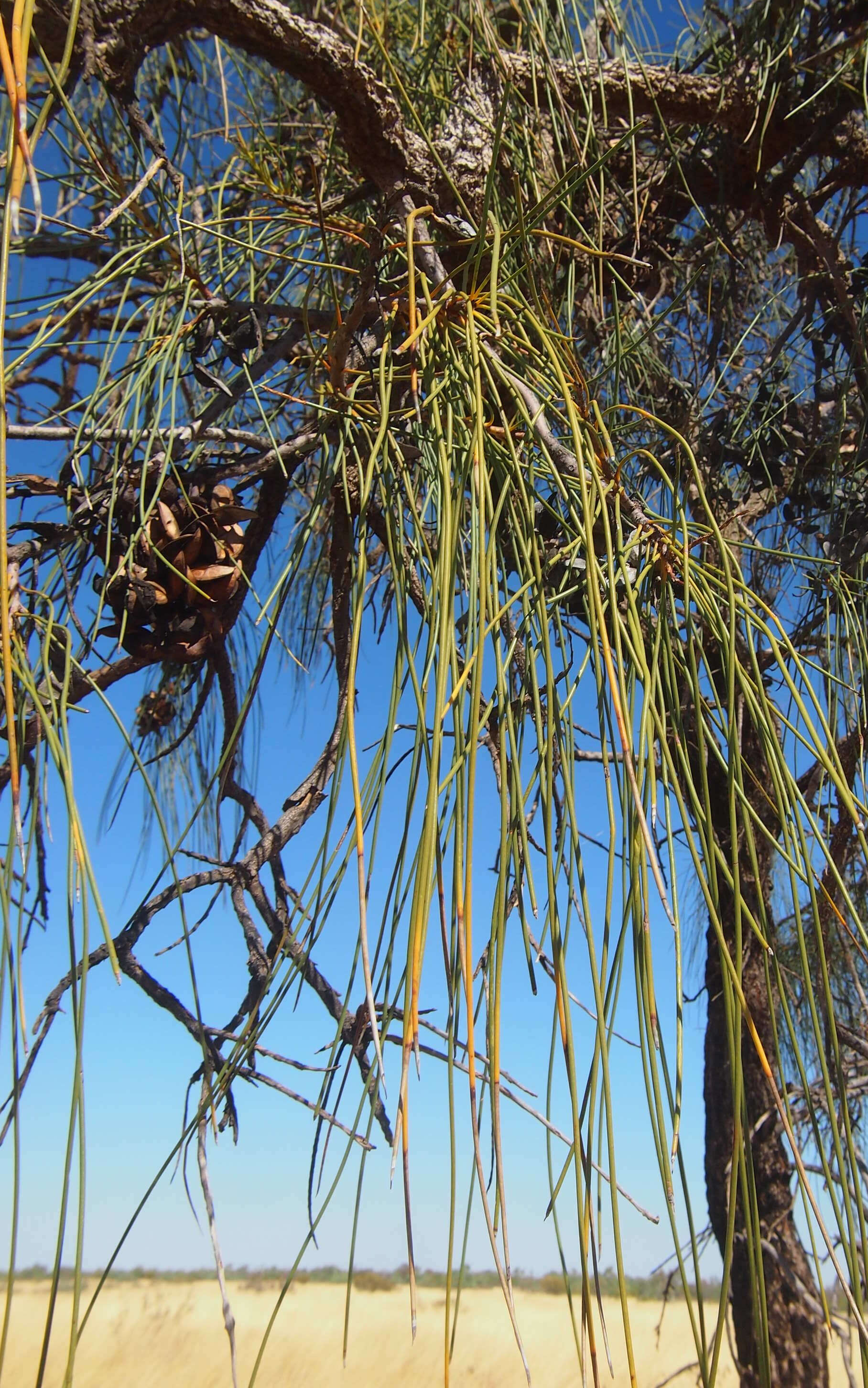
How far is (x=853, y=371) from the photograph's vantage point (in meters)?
0.69

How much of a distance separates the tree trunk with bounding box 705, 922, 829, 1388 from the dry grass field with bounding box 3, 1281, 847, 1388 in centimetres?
323

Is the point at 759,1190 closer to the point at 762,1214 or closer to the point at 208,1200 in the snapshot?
the point at 762,1214

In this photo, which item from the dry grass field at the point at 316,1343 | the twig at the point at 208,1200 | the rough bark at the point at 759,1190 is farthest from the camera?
the dry grass field at the point at 316,1343

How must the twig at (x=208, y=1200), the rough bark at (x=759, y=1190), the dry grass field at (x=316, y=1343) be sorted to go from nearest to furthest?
the twig at (x=208, y=1200)
the rough bark at (x=759, y=1190)
the dry grass field at (x=316, y=1343)

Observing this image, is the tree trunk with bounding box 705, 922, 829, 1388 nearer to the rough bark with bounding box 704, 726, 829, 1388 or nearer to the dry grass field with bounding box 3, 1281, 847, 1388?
the rough bark with bounding box 704, 726, 829, 1388

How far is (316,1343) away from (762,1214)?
4775mm

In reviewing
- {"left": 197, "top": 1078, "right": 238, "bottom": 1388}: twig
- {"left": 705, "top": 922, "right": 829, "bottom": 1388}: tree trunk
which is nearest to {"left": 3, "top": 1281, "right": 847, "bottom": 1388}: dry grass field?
{"left": 705, "top": 922, "right": 829, "bottom": 1388}: tree trunk

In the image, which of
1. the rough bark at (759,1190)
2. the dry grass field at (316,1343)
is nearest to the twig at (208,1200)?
the rough bark at (759,1190)

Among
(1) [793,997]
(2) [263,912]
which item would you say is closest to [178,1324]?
(1) [793,997]

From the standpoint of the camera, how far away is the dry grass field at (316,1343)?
157 inches

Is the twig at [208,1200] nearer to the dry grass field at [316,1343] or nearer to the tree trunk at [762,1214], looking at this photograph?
the tree trunk at [762,1214]

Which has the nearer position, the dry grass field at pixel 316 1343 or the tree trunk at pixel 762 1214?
the tree trunk at pixel 762 1214

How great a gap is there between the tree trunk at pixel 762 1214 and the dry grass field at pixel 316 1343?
127 inches

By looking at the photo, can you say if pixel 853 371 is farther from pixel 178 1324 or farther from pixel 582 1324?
pixel 178 1324
